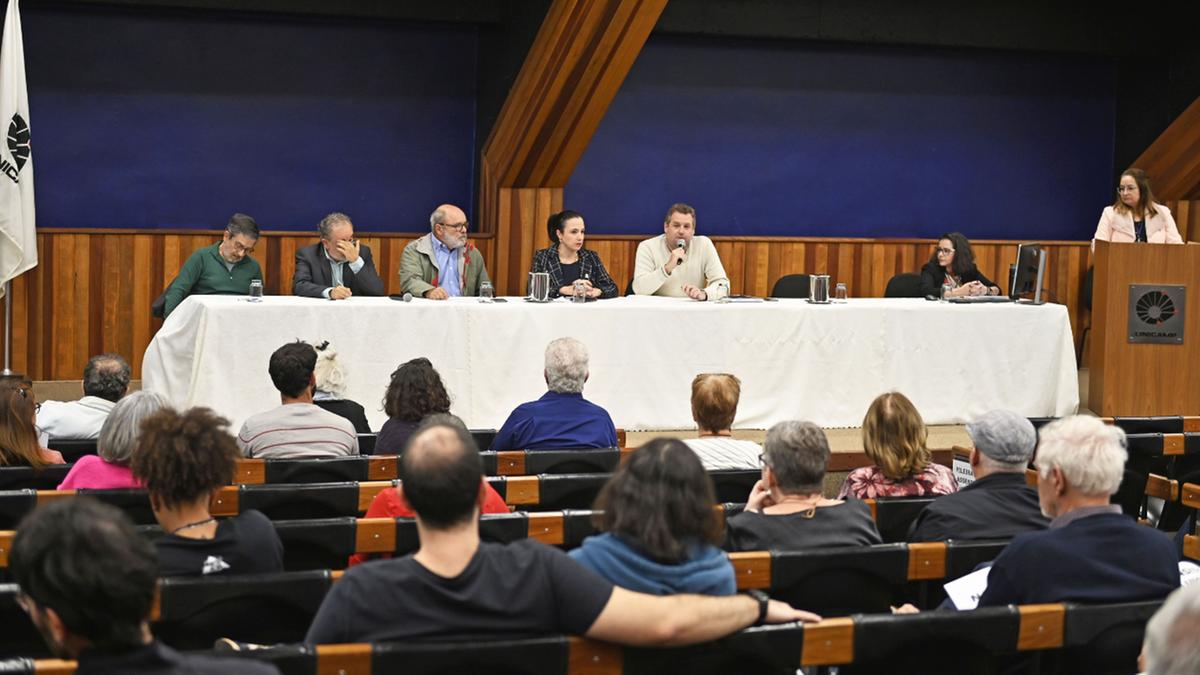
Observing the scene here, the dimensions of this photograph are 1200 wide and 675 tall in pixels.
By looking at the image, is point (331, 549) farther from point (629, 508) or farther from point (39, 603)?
point (39, 603)

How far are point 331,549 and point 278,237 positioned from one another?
5185mm

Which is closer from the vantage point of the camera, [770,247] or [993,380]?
[993,380]

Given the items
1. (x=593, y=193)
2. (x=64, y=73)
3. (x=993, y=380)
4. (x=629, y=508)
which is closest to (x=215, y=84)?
(x=64, y=73)

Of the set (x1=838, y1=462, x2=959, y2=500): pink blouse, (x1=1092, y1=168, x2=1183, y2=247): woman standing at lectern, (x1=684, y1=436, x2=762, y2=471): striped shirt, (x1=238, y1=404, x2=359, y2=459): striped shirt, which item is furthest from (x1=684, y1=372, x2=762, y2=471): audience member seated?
(x1=1092, y1=168, x2=1183, y2=247): woman standing at lectern

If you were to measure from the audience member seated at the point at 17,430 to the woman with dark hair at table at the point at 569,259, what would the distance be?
3505 millimetres

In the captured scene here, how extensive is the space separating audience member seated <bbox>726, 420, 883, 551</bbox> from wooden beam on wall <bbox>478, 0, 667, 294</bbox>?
4.59 meters

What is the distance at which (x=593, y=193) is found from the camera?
9.05m

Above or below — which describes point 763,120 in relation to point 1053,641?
above

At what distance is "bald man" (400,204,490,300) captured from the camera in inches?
274

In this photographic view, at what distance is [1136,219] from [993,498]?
16.4 ft

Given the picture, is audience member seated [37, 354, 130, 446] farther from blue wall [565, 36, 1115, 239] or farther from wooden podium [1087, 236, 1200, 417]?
blue wall [565, 36, 1115, 239]

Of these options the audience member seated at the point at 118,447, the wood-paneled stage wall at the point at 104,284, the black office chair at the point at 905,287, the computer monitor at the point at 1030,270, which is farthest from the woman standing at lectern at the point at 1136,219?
the audience member seated at the point at 118,447

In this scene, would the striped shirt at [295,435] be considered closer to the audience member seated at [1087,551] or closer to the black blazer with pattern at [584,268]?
the audience member seated at [1087,551]

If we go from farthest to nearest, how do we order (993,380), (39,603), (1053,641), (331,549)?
(993,380) < (331,549) < (1053,641) < (39,603)
